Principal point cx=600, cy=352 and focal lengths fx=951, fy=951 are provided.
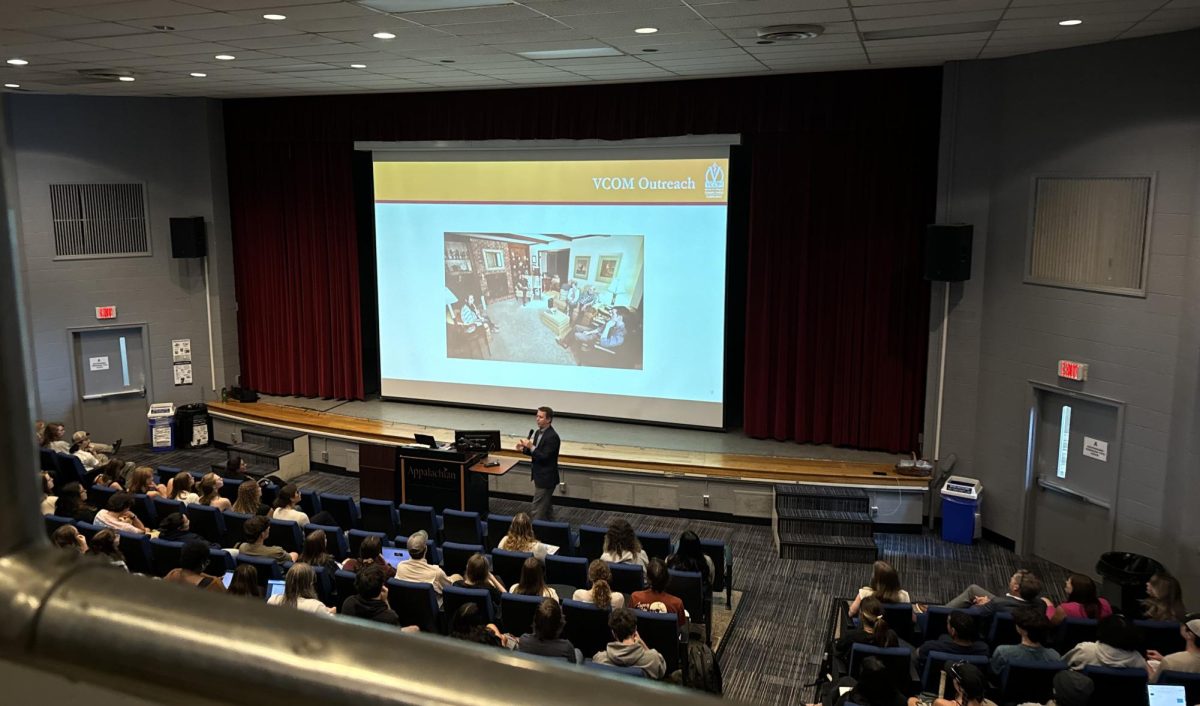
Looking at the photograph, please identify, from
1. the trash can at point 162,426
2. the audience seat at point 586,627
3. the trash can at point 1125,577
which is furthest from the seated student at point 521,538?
the trash can at point 162,426

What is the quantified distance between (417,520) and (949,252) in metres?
5.52

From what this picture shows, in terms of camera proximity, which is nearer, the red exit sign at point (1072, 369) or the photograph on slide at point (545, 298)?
the red exit sign at point (1072, 369)

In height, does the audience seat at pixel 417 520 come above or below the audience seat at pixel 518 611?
below

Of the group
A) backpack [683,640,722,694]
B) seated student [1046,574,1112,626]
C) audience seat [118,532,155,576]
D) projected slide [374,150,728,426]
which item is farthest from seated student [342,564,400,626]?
projected slide [374,150,728,426]

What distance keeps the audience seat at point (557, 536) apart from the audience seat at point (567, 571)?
0.81 metres

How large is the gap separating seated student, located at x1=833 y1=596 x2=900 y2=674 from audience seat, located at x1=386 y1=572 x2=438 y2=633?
8.08ft

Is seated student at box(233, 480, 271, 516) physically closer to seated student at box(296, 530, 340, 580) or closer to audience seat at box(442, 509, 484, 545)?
audience seat at box(442, 509, 484, 545)

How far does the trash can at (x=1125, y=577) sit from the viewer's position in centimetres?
720

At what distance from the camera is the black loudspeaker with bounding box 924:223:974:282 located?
9023mm

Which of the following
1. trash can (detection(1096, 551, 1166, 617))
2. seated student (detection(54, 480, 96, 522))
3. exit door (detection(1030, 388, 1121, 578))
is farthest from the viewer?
exit door (detection(1030, 388, 1121, 578))

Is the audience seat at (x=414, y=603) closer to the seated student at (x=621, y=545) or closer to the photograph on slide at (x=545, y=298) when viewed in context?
the seated student at (x=621, y=545)

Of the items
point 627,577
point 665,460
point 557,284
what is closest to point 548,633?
point 627,577

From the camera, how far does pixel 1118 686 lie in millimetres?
4855

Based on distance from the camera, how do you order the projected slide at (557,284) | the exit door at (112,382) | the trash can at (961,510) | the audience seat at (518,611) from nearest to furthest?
the audience seat at (518,611) → the trash can at (961,510) → the projected slide at (557,284) → the exit door at (112,382)
